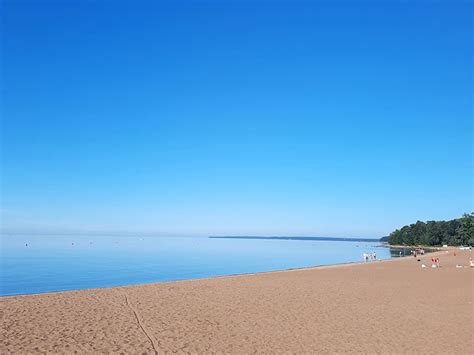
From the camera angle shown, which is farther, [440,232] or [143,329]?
[440,232]

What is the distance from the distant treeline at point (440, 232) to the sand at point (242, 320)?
12039 centimetres

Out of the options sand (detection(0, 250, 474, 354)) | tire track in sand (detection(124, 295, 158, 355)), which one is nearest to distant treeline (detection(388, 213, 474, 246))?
sand (detection(0, 250, 474, 354))

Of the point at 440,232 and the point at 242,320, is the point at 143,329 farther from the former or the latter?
the point at 440,232

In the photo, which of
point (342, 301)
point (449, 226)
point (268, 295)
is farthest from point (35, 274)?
point (449, 226)

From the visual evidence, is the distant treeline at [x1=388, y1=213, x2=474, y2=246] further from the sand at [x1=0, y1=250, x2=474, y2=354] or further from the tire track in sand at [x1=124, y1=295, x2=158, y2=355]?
the tire track in sand at [x1=124, y1=295, x2=158, y2=355]

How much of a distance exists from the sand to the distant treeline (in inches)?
4740

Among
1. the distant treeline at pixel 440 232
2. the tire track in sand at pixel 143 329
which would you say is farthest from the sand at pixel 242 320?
the distant treeline at pixel 440 232

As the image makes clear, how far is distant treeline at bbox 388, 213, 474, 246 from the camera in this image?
12796 cm

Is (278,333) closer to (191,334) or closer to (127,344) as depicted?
(191,334)

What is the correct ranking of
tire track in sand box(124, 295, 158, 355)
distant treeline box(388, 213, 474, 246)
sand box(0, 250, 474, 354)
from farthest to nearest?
distant treeline box(388, 213, 474, 246), sand box(0, 250, 474, 354), tire track in sand box(124, 295, 158, 355)

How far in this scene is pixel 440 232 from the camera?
146750 millimetres

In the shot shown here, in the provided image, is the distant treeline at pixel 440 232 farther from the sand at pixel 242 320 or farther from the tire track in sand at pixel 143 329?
the tire track in sand at pixel 143 329

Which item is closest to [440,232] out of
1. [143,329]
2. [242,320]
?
[242,320]

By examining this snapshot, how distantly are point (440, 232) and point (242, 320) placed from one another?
503 ft
